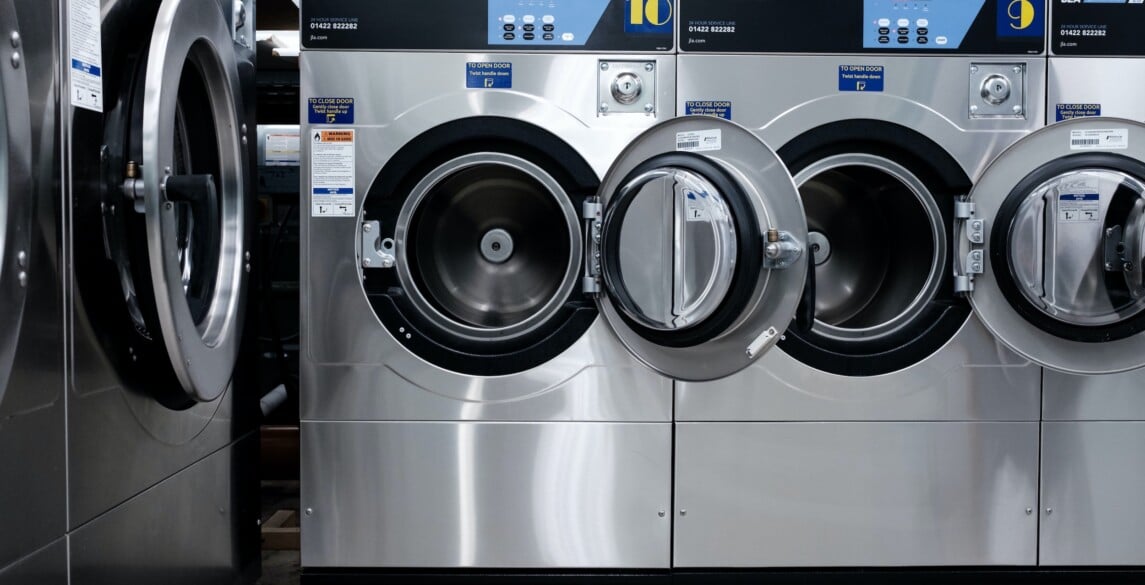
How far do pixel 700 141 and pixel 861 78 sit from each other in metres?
0.48

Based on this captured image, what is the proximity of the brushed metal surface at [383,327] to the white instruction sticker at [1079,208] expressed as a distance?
2.91ft

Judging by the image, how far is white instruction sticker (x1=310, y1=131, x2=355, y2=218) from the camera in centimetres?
173

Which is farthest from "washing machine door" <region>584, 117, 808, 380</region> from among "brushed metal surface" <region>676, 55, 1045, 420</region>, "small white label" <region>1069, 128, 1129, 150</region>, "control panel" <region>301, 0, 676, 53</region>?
"small white label" <region>1069, 128, 1129, 150</region>

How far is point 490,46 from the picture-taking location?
1737mm

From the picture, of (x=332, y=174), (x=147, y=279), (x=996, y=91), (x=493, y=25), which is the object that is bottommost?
(x=147, y=279)

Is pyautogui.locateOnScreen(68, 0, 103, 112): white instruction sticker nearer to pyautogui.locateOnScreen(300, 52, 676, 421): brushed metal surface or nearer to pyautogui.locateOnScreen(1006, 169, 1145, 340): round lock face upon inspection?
pyautogui.locateOnScreen(300, 52, 676, 421): brushed metal surface

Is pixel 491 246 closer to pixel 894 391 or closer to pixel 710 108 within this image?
pixel 710 108

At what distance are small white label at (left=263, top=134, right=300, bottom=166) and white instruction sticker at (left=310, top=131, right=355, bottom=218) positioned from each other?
307 millimetres

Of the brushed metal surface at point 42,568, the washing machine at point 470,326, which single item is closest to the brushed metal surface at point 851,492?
the washing machine at point 470,326

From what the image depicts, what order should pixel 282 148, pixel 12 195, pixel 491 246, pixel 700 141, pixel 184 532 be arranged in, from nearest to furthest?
pixel 12 195
pixel 184 532
pixel 700 141
pixel 491 246
pixel 282 148

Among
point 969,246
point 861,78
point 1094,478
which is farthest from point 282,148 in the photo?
point 1094,478

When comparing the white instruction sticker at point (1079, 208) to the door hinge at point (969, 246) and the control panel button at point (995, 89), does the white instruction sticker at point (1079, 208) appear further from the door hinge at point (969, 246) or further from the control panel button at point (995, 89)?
the control panel button at point (995, 89)

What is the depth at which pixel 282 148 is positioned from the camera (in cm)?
200

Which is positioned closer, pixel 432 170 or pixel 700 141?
pixel 700 141
